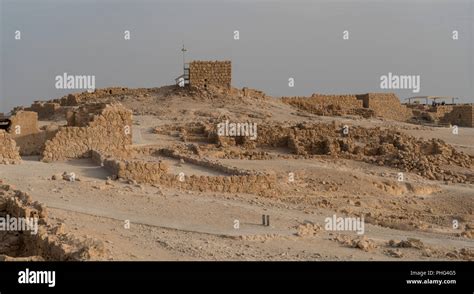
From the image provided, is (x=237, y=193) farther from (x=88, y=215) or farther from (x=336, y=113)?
(x=336, y=113)

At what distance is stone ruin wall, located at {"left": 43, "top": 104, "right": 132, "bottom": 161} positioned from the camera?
1536cm

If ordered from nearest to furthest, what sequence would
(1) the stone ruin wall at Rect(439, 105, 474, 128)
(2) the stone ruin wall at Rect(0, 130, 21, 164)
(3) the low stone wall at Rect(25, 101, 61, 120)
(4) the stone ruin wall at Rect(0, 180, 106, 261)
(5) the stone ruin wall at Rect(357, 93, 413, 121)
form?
(4) the stone ruin wall at Rect(0, 180, 106, 261) < (2) the stone ruin wall at Rect(0, 130, 21, 164) < (3) the low stone wall at Rect(25, 101, 61, 120) < (1) the stone ruin wall at Rect(439, 105, 474, 128) < (5) the stone ruin wall at Rect(357, 93, 413, 121)

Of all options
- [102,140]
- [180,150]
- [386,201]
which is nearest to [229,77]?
[180,150]

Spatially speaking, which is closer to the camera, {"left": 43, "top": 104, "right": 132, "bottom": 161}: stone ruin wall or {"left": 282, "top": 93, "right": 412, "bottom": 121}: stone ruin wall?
{"left": 43, "top": 104, "right": 132, "bottom": 161}: stone ruin wall

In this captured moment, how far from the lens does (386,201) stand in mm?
14438

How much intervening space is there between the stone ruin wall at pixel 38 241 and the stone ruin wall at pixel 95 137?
4.11 meters

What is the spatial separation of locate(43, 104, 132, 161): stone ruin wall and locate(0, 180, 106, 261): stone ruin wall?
13.5 ft

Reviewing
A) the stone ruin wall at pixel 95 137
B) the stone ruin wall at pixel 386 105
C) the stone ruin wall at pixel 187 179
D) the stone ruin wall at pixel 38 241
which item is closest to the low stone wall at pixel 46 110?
the stone ruin wall at pixel 95 137

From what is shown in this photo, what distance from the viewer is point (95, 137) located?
1584 cm

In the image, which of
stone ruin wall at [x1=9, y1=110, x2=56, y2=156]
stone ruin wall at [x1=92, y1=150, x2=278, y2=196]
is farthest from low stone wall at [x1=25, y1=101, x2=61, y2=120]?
stone ruin wall at [x1=92, y1=150, x2=278, y2=196]

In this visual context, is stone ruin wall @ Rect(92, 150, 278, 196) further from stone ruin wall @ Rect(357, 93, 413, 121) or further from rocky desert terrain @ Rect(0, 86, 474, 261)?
stone ruin wall @ Rect(357, 93, 413, 121)

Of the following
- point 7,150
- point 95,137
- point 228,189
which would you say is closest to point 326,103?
point 95,137

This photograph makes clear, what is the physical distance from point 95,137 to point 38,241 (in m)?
7.59

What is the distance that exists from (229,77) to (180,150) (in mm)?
10164
